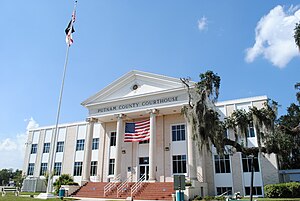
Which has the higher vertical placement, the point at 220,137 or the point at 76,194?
the point at 220,137

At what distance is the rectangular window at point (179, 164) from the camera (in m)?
27.0

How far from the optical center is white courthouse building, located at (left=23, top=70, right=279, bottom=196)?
24734mm

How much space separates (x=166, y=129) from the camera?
95.2 feet

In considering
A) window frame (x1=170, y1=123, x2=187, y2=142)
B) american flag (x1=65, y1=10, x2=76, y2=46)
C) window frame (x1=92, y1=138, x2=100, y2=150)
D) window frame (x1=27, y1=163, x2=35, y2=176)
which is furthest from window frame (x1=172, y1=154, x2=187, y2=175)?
window frame (x1=27, y1=163, x2=35, y2=176)

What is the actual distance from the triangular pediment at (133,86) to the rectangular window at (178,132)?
4467 mm

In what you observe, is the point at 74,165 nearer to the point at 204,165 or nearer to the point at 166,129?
the point at 166,129

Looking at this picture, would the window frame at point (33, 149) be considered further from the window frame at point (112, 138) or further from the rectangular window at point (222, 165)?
the rectangular window at point (222, 165)

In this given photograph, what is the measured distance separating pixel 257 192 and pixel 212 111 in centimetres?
1174

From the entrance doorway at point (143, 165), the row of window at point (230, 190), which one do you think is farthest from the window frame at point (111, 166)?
the row of window at point (230, 190)

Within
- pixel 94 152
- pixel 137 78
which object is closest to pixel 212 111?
pixel 137 78

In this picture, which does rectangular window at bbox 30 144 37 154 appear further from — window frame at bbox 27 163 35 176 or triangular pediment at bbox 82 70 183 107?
triangular pediment at bbox 82 70 183 107

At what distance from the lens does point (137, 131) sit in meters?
28.0

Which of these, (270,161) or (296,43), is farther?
(270,161)

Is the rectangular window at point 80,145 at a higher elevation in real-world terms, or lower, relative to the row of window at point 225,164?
higher
